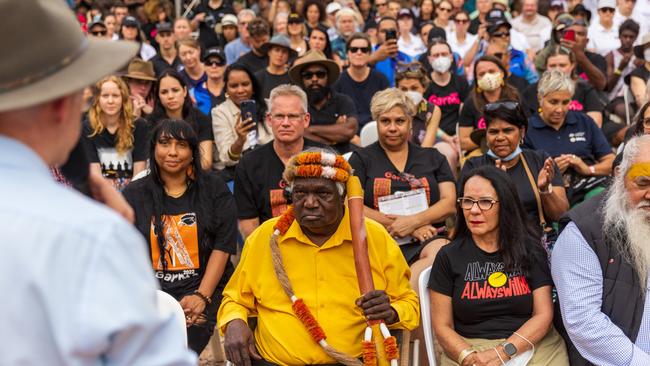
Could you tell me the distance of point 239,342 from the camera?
4.33 metres

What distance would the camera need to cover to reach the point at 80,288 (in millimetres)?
1459

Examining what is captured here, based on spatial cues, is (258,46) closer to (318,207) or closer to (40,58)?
(318,207)

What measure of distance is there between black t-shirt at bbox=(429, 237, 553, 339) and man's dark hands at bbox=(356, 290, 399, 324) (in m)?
0.51

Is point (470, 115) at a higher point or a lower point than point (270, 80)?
lower

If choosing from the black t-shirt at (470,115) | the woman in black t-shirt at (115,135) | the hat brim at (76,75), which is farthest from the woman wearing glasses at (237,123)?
the hat brim at (76,75)

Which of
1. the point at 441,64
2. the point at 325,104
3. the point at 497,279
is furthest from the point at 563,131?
the point at 497,279

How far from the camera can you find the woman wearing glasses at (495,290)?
4.47 m

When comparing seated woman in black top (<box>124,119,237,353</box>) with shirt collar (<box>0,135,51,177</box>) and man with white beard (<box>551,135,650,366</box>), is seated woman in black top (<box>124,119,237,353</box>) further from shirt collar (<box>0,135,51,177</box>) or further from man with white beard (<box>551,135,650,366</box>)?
shirt collar (<box>0,135,51,177</box>)

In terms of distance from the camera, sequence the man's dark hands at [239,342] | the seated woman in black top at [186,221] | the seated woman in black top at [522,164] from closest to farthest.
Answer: the man's dark hands at [239,342] < the seated woman in black top at [186,221] < the seated woman in black top at [522,164]

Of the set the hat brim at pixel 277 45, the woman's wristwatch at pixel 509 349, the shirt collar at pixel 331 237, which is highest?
the hat brim at pixel 277 45

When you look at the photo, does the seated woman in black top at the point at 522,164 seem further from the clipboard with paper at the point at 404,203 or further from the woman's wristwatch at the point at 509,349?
the woman's wristwatch at the point at 509,349

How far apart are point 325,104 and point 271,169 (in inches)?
66.8

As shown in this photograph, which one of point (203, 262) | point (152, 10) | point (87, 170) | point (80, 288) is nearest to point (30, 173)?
point (80, 288)

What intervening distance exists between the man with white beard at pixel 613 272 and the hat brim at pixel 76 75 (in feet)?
9.43
